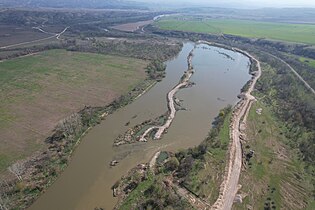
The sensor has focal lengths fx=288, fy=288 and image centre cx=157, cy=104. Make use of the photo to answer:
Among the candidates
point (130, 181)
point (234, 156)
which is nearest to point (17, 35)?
point (130, 181)

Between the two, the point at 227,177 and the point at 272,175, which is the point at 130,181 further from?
the point at 272,175

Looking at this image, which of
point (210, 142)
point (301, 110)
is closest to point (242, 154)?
point (210, 142)

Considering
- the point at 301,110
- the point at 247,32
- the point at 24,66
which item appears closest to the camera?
the point at 301,110

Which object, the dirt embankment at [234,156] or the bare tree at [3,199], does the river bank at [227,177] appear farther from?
the bare tree at [3,199]

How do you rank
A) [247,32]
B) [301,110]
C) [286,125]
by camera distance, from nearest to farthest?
1. [286,125]
2. [301,110]
3. [247,32]

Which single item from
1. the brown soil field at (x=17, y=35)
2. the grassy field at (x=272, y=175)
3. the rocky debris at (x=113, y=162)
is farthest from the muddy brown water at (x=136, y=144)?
the brown soil field at (x=17, y=35)

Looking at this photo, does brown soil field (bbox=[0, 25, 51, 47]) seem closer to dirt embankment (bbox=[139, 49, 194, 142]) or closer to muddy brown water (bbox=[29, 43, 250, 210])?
muddy brown water (bbox=[29, 43, 250, 210])

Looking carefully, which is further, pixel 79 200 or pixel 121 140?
pixel 121 140

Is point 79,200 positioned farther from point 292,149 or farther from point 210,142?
point 292,149
